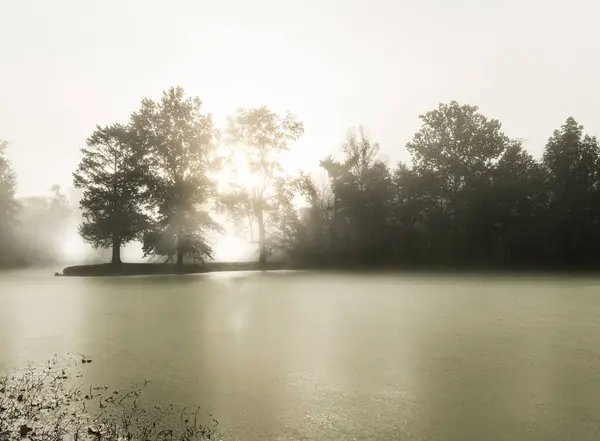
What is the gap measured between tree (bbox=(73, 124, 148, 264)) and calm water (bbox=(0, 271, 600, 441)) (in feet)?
76.8

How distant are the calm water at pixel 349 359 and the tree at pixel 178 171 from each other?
2275 centimetres

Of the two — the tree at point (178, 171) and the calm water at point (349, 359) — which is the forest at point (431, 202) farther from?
the calm water at point (349, 359)

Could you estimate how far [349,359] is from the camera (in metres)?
10.0

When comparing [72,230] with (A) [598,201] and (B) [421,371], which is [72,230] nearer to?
(A) [598,201]

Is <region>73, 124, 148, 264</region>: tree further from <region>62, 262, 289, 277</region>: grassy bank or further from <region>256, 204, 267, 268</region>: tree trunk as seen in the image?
<region>256, 204, 267, 268</region>: tree trunk

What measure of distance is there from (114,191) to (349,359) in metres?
39.9

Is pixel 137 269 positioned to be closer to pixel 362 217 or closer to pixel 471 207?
pixel 362 217

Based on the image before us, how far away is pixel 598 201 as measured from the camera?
2039 inches

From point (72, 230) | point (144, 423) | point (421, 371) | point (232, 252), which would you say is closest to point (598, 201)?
point (232, 252)

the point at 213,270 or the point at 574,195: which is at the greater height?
the point at 574,195

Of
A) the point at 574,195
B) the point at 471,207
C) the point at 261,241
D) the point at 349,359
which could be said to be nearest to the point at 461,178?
the point at 471,207

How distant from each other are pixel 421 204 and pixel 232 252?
3150 centimetres

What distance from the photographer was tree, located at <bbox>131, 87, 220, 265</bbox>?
144 feet

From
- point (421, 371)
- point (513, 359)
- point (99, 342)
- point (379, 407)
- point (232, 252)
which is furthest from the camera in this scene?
point (232, 252)
